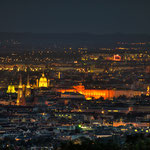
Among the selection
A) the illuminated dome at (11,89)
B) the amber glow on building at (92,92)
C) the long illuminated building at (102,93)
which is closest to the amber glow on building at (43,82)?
the amber glow on building at (92,92)

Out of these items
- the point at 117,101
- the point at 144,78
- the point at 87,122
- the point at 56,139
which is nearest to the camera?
the point at 56,139

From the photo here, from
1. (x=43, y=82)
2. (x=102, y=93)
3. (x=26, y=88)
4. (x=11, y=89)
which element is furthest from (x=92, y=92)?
(x=43, y=82)

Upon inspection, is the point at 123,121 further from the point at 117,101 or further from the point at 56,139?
the point at 117,101

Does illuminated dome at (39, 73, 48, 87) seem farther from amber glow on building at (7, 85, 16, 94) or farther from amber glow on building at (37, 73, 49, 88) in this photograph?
amber glow on building at (7, 85, 16, 94)

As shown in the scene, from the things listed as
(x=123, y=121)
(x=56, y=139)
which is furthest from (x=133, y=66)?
(x=56, y=139)

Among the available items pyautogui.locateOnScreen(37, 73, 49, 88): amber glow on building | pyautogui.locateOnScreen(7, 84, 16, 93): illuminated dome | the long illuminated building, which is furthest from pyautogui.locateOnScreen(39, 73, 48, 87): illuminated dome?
pyautogui.locateOnScreen(7, 84, 16, 93): illuminated dome

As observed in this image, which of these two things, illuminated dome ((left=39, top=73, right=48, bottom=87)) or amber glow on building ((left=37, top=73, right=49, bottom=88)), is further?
illuminated dome ((left=39, top=73, right=48, bottom=87))

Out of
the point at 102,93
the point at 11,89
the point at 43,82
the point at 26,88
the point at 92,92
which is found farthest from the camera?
the point at 43,82

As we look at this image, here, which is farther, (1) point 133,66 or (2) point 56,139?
(1) point 133,66

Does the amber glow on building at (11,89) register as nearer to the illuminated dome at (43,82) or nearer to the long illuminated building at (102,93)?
the long illuminated building at (102,93)

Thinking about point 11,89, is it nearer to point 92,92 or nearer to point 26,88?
point 26,88

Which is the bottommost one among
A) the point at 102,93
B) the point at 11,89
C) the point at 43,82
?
the point at 102,93
